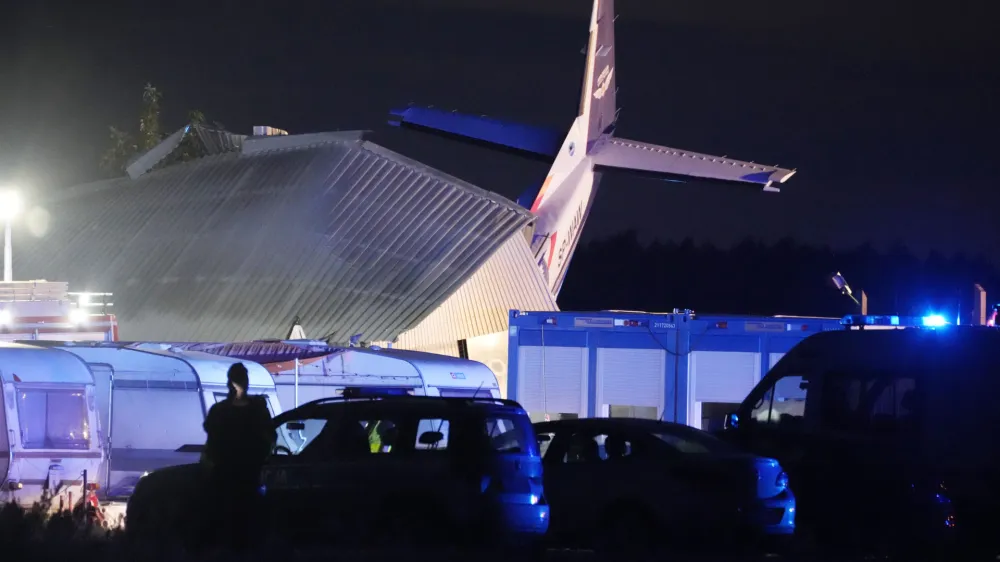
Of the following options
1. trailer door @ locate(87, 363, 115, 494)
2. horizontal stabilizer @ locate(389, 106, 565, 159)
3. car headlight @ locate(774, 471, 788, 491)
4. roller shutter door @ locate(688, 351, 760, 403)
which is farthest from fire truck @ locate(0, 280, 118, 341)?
horizontal stabilizer @ locate(389, 106, 565, 159)

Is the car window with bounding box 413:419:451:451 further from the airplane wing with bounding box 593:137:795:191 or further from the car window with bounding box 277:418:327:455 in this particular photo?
the airplane wing with bounding box 593:137:795:191

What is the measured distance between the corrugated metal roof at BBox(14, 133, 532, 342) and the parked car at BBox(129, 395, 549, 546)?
80.8 ft

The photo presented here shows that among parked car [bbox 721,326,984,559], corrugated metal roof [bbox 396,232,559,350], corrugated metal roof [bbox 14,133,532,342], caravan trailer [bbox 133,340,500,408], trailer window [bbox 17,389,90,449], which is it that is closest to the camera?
parked car [bbox 721,326,984,559]

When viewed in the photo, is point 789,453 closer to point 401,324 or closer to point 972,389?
point 972,389

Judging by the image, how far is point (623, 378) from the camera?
26.6 meters

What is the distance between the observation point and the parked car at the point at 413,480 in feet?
42.0

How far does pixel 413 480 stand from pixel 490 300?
94.2ft

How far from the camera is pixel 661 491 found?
14.3 metres

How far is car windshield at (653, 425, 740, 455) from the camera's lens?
14680mm

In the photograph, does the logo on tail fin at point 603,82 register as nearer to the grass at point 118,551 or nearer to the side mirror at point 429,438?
the side mirror at point 429,438

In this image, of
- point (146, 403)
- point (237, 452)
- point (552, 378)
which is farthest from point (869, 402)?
point (552, 378)

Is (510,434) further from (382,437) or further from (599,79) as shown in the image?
(599,79)

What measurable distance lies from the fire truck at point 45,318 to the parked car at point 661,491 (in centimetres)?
1442

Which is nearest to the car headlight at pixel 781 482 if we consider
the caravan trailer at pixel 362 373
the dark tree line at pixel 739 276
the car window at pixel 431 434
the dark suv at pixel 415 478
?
the dark suv at pixel 415 478
